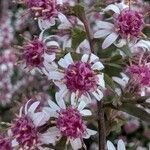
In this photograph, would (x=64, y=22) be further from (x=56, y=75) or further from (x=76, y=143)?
(x=76, y=143)

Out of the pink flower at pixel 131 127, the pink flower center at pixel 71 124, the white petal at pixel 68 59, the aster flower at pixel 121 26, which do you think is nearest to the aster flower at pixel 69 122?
the pink flower center at pixel 71 124

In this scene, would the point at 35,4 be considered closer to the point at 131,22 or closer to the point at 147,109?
the point at 131,22

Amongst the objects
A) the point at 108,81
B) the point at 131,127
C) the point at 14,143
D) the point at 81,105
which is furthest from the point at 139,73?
the point at 131,127

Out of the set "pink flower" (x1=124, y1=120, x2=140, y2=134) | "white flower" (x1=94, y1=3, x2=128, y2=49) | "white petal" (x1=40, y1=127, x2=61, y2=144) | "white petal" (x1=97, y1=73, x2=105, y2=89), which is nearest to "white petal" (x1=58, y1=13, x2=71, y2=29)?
"white flower" (x1=94, y1=3, x2=128, y2=49)

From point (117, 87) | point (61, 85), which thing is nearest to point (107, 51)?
point (117, 87)

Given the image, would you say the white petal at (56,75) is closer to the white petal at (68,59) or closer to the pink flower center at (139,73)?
the white petal at (68,59)
